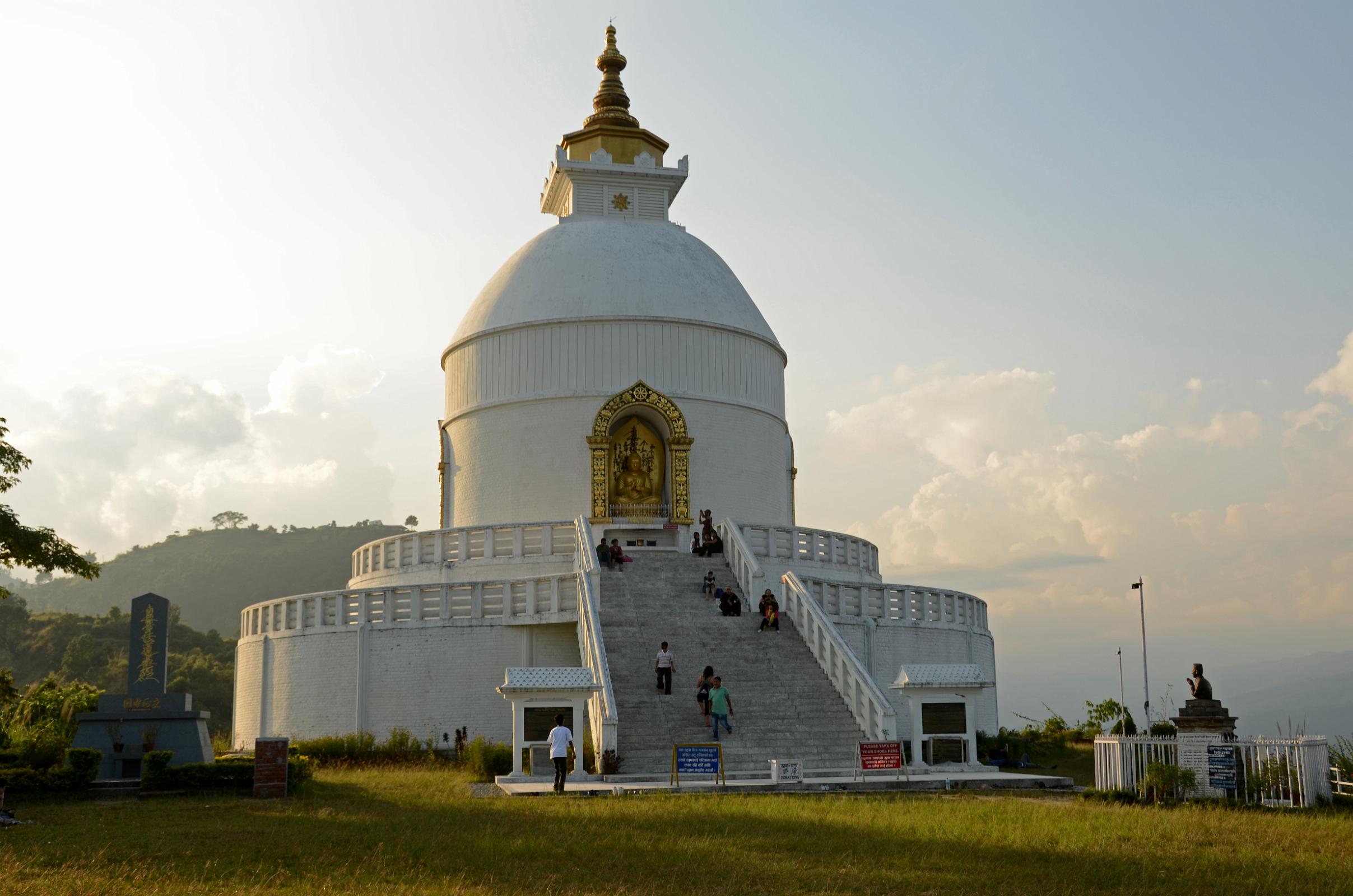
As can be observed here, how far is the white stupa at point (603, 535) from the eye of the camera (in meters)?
24.1

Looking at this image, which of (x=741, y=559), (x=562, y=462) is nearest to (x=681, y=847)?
(x=741, y=559)

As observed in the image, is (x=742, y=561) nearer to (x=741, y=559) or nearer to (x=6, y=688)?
(x=741, y=559)

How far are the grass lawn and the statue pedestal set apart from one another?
1.02m

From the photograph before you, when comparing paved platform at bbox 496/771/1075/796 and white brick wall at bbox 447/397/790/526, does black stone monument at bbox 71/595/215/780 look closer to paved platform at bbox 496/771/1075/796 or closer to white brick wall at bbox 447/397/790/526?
paved platform at bbox 496/771/1075/796

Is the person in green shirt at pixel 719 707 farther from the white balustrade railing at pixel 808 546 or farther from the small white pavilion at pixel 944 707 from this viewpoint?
the white balustrade railing at pixel 808 546

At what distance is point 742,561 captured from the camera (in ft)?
88.3

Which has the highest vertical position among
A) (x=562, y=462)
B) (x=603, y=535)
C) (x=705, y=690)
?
(x=562, y=462)

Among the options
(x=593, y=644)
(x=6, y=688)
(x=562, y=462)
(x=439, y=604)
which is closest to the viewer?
(x=6, y=688)

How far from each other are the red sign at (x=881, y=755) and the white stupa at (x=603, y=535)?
1.81 m

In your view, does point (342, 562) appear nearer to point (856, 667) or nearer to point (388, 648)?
point (388, 648)

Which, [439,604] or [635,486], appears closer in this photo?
[439,604]

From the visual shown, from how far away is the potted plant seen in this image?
774 inches

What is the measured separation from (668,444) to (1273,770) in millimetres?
19138

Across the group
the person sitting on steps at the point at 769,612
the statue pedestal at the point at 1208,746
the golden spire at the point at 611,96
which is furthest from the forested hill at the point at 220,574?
the statue pedestal at the point at 1208,746
